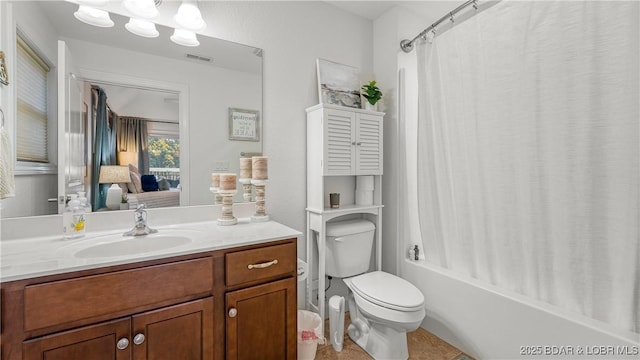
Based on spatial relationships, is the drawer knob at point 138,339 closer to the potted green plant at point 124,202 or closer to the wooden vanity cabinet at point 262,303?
the wooden vanity cabinet at point 262,303

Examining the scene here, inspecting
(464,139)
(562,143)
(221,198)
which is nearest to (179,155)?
(221,198)

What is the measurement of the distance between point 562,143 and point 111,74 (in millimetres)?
2283

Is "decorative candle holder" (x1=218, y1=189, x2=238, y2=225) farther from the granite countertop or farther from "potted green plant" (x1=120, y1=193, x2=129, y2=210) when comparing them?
"potted green plant" (x1=120, y1=193, x2=129, y2=210)

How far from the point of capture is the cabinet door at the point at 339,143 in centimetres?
187

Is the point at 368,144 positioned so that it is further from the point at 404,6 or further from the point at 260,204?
the point at 404,6

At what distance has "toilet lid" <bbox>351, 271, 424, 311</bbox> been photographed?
4.98 ft

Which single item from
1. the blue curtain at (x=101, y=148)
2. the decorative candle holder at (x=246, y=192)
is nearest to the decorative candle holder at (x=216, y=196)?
the decorative candle holder at (x=246, y=192)

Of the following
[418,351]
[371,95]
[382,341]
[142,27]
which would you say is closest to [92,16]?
[142,27]

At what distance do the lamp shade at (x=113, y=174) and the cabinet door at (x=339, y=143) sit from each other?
1131mm

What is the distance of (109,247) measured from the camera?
4.12ft

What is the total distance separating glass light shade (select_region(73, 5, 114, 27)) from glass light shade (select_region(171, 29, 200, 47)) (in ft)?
0.99

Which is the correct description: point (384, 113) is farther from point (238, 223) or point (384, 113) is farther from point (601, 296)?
point (601, 296)

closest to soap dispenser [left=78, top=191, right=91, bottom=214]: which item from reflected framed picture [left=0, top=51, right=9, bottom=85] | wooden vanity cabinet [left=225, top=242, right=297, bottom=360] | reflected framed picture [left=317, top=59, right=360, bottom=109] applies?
reflected framed picture [left=0, top=51, right=9, bottom=85]

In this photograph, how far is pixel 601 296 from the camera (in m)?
1.26
